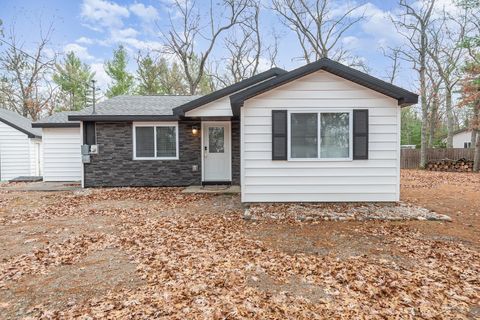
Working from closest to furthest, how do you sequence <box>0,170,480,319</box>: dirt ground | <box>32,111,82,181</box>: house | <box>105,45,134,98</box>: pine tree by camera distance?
<box>0,170,480,319</box>: dirt ground < <box>32,111,82,181</box>: house < <box>105,45,134,98</box>: pine tree

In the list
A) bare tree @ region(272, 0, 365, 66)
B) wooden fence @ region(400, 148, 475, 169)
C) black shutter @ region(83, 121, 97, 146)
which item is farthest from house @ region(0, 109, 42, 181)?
wooden fence @ region(400, 148, 475, 169)

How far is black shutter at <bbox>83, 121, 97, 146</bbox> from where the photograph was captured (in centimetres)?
996

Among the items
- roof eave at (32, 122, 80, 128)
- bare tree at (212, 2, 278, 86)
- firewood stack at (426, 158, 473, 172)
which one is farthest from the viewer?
bare tree at (212, 2, 278, 86)

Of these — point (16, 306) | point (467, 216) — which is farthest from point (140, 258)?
point (467, 216)

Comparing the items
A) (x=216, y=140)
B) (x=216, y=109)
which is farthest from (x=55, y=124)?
(x=216, y=109)

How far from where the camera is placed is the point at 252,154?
660 centimetres

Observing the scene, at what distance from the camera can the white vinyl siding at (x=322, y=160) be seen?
6.47 metres

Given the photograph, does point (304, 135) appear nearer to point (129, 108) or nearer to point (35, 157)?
point (129, 108)

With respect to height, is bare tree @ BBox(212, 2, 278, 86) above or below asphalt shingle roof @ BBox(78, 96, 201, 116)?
above

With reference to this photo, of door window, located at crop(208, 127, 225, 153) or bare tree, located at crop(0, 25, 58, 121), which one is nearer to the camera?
door window, located at crop(208, 127, 225, 153)

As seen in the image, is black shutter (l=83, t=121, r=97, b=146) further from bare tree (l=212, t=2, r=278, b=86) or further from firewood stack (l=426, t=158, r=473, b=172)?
firewood stack (l=426, t=158, r=473, b=172)

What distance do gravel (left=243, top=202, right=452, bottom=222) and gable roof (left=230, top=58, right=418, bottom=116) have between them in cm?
233

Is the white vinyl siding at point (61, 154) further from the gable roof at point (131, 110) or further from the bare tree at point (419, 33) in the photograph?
the bare tree at point (419, 33)

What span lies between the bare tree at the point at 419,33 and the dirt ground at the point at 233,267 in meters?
13.5
